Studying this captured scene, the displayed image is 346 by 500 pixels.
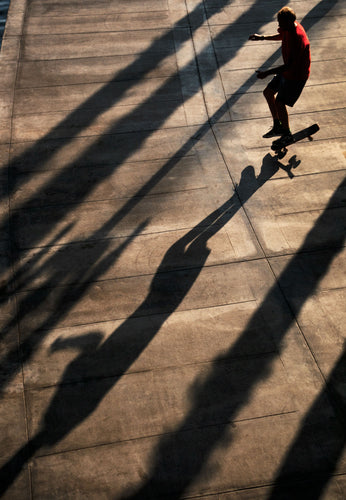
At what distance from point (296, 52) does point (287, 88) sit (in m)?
0.51

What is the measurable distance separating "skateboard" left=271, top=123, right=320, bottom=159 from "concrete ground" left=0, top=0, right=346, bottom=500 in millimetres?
148

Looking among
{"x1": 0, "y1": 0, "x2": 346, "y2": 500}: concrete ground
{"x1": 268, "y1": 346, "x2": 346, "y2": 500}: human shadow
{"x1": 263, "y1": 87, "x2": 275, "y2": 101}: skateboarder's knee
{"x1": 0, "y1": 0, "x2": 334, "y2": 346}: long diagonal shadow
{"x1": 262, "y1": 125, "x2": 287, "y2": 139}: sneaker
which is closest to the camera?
{"x1": 268, "y1": 346, "x2": 346, "y2": 500}: human shadow

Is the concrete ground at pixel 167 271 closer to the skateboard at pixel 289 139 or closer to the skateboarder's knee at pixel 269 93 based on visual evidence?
the skateboard at pixel 289 139

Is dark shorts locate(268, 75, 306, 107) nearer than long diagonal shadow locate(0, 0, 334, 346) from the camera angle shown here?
No

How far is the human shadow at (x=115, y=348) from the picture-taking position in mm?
4445

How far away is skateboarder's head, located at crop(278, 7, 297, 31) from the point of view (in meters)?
6.34

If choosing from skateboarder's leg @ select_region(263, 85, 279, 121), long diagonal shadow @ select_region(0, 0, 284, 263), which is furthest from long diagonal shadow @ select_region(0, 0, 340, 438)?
skateboarder's leg @ select_region(263, 85, 279, 121)

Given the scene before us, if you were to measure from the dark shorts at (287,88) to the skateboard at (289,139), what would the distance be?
51 cm

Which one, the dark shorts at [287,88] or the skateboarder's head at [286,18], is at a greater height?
the skateboarder's head at [286,18]

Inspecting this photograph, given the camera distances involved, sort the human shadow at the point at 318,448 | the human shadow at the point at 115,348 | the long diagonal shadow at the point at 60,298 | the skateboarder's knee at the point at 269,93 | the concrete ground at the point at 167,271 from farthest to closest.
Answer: the skateboarder's knee at the point at 269,93 → the long diagonal shadow at the point at 60,298 → the human shadow at the point at 115,348 → the concrete ground at the point at 167,271 → the human shadow at the point at 318,448

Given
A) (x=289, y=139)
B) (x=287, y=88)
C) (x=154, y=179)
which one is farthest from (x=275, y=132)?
(x=154, y=179)

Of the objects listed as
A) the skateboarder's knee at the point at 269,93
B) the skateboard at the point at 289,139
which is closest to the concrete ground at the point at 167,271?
the skateboard at the point at 289,139

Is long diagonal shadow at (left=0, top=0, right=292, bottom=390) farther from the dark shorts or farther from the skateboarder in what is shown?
the dark shorts

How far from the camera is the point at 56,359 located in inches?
196
